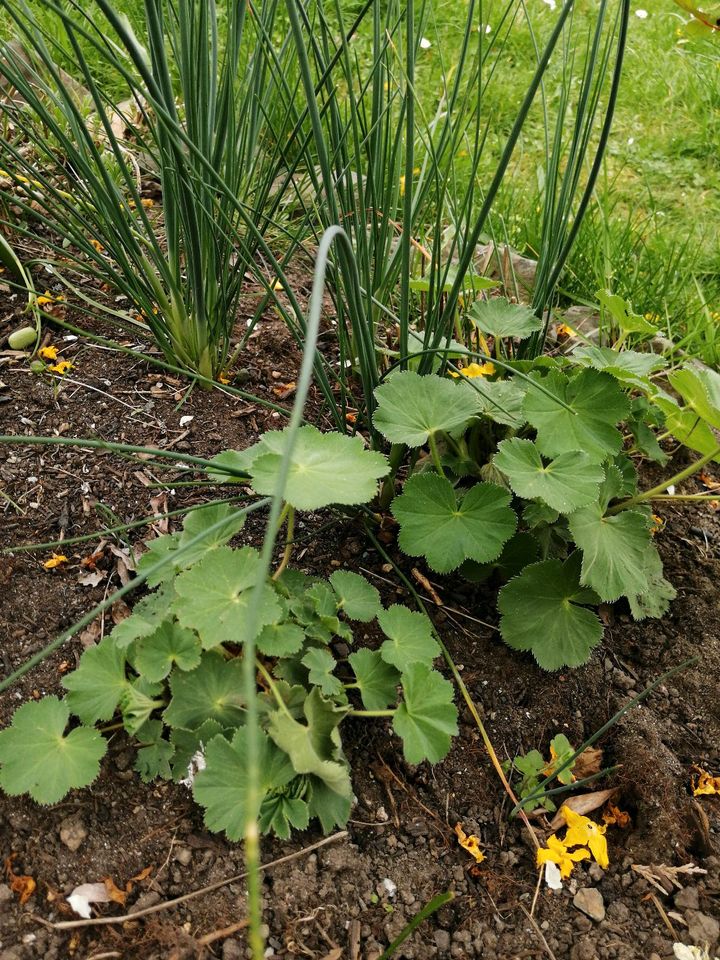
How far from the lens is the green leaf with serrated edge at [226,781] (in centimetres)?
90

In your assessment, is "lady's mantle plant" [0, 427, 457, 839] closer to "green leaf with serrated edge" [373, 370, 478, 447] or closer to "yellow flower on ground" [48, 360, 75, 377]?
"green leaf with serrated edge" [373, 370, 478, 447]

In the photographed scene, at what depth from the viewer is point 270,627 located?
0.97 meters

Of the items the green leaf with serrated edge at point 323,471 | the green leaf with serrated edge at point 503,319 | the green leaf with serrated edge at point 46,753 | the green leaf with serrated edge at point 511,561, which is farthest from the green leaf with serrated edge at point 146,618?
the green leaf with serrated edge at point 503,319

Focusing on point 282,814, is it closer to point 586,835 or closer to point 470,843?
point 470,843

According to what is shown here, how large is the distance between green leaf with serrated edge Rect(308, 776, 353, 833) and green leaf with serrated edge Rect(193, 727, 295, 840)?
66 mm

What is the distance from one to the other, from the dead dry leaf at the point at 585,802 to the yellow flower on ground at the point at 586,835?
0.01m

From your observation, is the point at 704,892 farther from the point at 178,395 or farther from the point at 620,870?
the point at 178,395

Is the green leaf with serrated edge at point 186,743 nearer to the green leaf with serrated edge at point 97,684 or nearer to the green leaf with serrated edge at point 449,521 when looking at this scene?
the green leaf with serrated edge at point 97,684

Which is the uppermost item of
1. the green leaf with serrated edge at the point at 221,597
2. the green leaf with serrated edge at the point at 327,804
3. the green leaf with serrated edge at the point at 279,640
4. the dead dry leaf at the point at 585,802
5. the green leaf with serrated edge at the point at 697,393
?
the green leaf with serrated edge at the point at 697,393

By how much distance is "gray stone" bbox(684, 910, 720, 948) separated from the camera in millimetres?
958

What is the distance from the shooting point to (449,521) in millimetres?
1129

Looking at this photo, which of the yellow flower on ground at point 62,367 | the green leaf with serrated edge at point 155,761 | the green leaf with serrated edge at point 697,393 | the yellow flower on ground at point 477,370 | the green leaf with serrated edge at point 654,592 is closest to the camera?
the green leaf with serrated edge at point 155,761

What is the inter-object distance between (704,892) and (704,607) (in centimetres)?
45

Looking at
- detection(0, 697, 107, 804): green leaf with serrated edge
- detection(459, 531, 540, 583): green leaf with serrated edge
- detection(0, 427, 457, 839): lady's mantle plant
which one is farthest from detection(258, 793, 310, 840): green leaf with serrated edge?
detection(459, 531, 540, 583): green leaf with serrated edge
